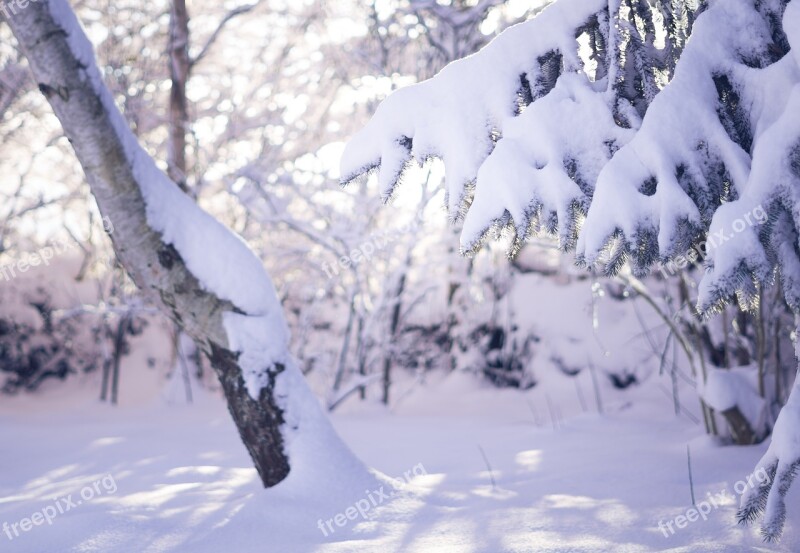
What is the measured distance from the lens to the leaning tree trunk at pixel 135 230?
2.93 metres

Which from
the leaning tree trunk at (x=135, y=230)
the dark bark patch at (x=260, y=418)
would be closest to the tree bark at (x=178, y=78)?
the leaning tree trunk at (x=135, y=230)

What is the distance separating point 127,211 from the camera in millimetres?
3125

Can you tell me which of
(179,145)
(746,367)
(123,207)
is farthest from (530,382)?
(123,207)

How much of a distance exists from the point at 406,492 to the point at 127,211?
6.62ft

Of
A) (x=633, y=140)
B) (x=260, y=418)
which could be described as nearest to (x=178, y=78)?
(x=260, y=418)

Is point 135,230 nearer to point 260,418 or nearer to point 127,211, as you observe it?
point 127,211

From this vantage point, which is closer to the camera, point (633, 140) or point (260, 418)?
point (633, 140)

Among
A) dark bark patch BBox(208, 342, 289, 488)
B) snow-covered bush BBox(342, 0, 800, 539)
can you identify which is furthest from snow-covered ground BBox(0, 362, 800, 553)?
snow-covered bush BBox(342, 0, 800, 539)

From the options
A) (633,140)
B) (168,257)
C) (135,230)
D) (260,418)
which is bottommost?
(260,418)

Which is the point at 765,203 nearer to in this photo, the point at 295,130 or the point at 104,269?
the point at 295,130

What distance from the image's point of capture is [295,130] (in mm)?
9633

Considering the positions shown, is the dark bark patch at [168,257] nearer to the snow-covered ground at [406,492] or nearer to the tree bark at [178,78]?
the snow-covered ground at [406,492]

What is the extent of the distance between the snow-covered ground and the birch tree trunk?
324 mm

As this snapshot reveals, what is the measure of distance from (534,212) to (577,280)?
26.3 feet
